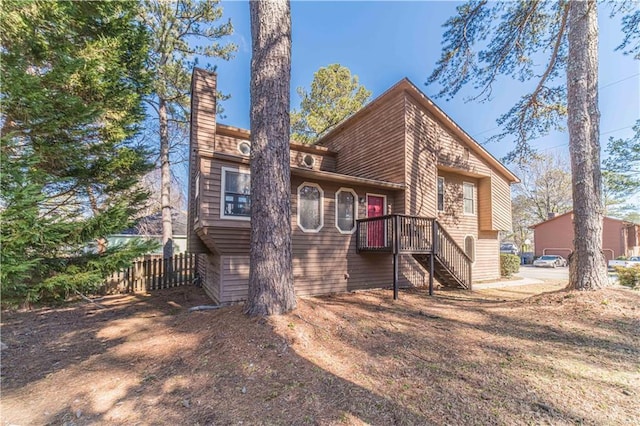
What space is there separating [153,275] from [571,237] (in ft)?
108

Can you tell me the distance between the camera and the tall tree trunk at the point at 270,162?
439 centimetres

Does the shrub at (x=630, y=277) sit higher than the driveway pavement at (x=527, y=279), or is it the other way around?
the shrub at (x=630, y=277)

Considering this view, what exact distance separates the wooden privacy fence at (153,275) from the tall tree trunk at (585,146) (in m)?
12.0

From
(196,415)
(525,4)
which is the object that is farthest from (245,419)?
(525,4)

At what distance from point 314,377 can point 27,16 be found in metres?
7.80

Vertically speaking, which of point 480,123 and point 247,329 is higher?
point 480,123

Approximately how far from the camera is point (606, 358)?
12.9 ft

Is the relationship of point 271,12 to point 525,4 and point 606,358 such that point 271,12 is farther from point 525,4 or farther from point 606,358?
point 525,4

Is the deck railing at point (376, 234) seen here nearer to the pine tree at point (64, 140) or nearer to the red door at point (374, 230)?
the red door at point (374, 230)

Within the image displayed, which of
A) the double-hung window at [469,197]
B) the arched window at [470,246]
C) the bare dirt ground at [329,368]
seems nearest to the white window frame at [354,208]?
the bare dirt ground at [329,368]

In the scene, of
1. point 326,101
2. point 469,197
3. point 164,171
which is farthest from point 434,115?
point 164,171

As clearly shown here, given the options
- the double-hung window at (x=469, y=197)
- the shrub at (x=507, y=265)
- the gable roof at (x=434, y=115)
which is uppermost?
the gable roof at (x=434, y=115)

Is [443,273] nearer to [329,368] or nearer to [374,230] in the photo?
[374,230]

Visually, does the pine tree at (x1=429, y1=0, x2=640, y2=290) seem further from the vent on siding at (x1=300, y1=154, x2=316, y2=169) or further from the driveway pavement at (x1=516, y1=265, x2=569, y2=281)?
the driveway pavement at (x1=516, y1=265, x2=569, y2=281)
